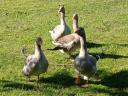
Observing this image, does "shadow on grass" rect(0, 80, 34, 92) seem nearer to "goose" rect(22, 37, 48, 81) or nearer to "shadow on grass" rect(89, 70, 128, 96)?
"goose" rect(22, 37, 48, 81)

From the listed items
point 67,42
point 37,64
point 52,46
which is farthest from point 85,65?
point 52,46

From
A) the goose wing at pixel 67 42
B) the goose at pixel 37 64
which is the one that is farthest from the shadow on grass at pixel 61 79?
the goose wing at pixel 67 42

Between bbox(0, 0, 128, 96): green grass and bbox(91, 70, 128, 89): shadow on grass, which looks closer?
bbox(0, 0, 128, 96): green grass

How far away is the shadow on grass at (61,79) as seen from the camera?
36.4 feet

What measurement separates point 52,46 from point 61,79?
380cm

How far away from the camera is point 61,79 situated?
1135cm

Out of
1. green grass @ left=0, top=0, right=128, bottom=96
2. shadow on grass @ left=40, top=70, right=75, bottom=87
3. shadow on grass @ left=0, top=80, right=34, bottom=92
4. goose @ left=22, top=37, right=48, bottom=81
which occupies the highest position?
goose @ left=22, top=37, right=48, bottom=81

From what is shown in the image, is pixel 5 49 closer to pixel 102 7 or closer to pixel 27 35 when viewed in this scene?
pixel 27 35

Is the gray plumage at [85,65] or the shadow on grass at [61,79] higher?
the gray plumage at [85,65]

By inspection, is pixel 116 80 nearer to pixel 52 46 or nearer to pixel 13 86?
pixel 13 86

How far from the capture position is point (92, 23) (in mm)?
18672

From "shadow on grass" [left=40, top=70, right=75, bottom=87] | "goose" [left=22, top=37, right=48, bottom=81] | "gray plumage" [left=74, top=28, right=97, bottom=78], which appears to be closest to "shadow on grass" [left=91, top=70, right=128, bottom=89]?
"gray plumage" [left=74, top=28, right=97, bottom=78]

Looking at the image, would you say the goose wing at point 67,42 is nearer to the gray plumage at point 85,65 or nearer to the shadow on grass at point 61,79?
the shadow on grass at point 61,79

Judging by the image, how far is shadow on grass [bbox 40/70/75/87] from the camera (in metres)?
11.1
